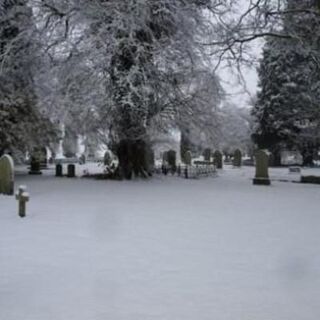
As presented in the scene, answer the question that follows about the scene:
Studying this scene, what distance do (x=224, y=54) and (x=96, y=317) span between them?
18750 millimetres

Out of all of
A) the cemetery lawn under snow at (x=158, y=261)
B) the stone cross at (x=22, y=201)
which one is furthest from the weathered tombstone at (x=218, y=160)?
the stone cross at (x=22, y=201)

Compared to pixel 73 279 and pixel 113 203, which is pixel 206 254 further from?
pixel 113 203

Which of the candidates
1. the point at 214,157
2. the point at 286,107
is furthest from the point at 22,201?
the point at 286,107

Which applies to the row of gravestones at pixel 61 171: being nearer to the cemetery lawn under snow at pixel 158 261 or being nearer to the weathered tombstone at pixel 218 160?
the cemetery lawn under snow at pixel 158 261

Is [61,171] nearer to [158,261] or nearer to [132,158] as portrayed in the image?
[132,158]

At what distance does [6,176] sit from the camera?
619 inches

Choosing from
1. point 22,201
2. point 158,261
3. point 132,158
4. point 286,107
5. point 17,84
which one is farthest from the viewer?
point 286,107

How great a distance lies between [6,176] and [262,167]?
9948 mm

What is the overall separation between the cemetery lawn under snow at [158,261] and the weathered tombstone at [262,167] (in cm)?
730

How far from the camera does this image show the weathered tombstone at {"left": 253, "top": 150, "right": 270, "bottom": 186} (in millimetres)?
21406

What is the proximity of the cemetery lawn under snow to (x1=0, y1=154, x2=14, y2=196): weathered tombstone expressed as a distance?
163cm

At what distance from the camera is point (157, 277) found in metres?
6.71

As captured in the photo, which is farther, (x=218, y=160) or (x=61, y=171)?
(x=218, y=160)

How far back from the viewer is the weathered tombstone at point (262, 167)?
2141cm
